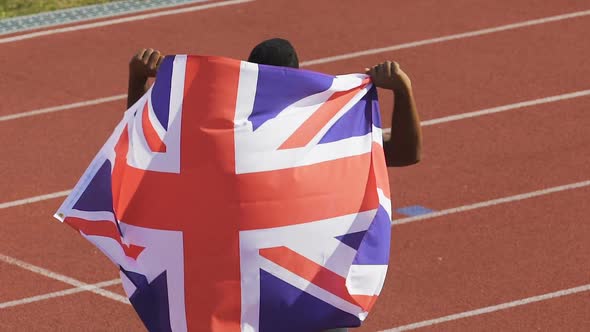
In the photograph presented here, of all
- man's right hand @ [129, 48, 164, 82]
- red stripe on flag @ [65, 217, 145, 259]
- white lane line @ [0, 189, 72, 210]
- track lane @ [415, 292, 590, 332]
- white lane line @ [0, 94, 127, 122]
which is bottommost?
white lane line @ [0, 94, 127, 122]

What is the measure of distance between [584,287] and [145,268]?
11.2 feet

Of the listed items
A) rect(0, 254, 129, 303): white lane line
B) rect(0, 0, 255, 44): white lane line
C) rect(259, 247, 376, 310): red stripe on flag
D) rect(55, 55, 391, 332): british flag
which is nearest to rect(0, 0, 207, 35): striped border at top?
rect(0, 0, 255, 44): white lane line

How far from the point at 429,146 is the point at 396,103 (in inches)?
182

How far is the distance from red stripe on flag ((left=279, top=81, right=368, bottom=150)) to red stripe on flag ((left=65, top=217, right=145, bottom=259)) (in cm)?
62

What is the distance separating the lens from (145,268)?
4.93 meters

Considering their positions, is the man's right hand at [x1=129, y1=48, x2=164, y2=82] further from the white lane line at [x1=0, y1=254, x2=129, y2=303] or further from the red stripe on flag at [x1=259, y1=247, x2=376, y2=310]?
the white lane line at [x1=0, y1=254, x2=129, y2=303]

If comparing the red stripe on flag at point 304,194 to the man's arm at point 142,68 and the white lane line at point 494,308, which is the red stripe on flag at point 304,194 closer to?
the man's arm at point 142,68

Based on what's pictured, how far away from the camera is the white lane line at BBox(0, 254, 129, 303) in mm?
7656

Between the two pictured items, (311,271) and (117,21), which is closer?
(311,271)

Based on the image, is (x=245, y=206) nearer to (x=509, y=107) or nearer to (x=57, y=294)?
(x=57, y=294)

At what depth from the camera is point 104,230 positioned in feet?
16.8

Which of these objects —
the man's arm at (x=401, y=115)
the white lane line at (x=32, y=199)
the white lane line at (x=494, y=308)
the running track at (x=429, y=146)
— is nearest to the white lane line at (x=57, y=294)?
the running track at (x=429, y=146)

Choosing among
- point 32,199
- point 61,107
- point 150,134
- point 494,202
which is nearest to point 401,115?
point 150,134

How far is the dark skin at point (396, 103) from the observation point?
499cm
